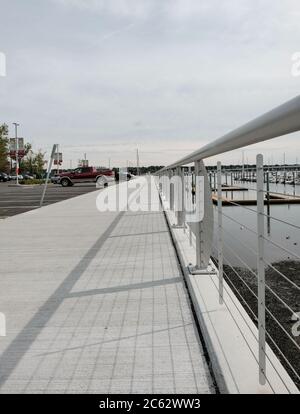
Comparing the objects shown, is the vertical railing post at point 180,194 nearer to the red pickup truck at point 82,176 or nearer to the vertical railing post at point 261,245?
the vertical railing post at point 261,245

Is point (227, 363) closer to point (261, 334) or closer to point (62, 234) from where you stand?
point (261, 334)

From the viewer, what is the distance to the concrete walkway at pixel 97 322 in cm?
289

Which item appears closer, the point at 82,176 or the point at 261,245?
the point at 261,245

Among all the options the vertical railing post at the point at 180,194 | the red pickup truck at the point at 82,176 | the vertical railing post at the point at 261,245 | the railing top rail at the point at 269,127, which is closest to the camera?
the railing top rail at the point at 269,127

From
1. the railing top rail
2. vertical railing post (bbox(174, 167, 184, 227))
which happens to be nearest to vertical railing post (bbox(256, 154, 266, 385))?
the railing top rail

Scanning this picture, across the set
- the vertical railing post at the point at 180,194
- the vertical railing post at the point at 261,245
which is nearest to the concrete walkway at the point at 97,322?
the vertical railing post at the point at 261,245

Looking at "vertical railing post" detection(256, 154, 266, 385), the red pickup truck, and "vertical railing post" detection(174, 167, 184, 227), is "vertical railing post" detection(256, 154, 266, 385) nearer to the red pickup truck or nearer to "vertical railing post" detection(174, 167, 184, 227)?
"vertical railing post" detection(174, 167, 184, 227)

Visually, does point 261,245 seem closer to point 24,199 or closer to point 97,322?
point 97,322

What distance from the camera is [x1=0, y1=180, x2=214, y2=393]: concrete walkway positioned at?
2889mm

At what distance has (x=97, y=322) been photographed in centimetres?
389

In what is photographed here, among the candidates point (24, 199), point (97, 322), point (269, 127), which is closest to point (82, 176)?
point (24, 199)

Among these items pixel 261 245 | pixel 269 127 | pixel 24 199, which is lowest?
pixel 24 199

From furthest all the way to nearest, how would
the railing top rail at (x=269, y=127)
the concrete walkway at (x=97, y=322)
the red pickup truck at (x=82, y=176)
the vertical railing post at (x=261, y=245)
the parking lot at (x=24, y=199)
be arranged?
the red pickup truck at (x=82, y=176), the parking lot at (x=24, y=199), the concrete walkway at (x=97, y=322), the vertical railing post at (x=261, y=245), the railing top rail at (x=269, y=127)

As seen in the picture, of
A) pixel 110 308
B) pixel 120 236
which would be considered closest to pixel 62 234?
pixel 120 236
